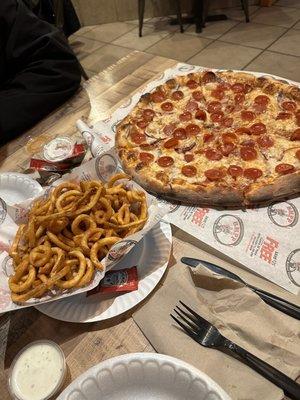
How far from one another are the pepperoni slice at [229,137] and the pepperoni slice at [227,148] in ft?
0.07

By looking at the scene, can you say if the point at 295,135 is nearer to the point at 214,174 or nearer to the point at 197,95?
the point at 214,174

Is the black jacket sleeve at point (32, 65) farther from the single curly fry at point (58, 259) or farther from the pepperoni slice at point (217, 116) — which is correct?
the single curly fry at point (58, 259)

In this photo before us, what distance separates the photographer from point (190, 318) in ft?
2.97

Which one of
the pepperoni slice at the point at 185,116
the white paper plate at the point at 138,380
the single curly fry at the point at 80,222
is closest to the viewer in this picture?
the white paper plate at the point at 138,380

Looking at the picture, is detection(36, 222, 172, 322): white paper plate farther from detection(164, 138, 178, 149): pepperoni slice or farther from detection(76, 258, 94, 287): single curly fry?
detection(164, 138, 178, 149): pepperoni slice

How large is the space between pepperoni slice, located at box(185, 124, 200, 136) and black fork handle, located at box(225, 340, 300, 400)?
3.42 feet

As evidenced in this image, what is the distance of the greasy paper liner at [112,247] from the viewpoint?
2.90 ft

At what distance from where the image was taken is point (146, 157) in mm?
1540

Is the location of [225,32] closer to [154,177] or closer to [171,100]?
[171,100]

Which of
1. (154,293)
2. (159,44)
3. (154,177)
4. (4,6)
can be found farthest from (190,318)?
(159,44)

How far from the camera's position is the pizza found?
4.32 ft

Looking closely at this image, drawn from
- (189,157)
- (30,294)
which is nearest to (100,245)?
(30,294)

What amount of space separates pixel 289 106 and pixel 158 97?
66 cm

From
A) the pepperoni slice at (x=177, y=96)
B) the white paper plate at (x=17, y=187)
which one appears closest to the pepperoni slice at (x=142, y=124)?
the pepperoni slice at (x=177, y=96)
